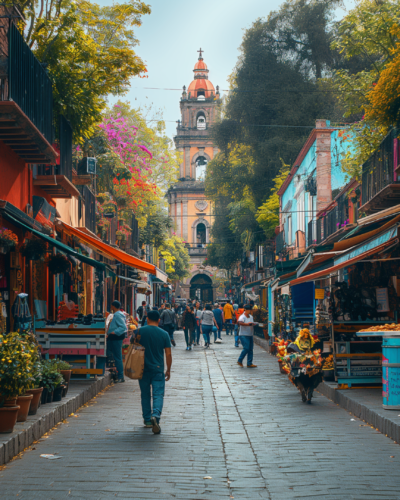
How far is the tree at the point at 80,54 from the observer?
45.3 feet

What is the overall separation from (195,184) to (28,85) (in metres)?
63.9

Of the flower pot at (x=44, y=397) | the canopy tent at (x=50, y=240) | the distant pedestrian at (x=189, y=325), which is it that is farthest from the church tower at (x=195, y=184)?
the flower pot at (x=44, y=397)

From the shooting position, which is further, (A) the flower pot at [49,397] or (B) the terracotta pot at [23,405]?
(A) the flower pot at [49,397]

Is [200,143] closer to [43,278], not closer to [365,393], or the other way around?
[43,278]

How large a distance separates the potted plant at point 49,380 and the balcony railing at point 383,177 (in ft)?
24.0

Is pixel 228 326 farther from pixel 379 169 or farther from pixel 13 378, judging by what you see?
pixel 13 378

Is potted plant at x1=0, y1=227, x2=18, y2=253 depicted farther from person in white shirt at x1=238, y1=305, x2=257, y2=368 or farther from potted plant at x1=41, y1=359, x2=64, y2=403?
person in white shirt at x1=238, y1=305, x2=257, y2=368

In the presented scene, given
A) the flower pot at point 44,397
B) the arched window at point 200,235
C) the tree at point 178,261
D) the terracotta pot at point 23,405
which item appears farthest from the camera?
the arched window at point 200,235

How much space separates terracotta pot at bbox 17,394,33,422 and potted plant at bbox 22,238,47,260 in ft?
17.2

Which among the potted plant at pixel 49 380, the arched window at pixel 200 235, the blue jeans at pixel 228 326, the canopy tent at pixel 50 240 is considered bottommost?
the blue jeans at pixel 228 326

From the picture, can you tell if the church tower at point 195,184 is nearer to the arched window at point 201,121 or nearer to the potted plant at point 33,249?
the arched window at point 201,121

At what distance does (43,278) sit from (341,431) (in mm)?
8496

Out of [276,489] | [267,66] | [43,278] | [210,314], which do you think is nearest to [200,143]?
[267,66]

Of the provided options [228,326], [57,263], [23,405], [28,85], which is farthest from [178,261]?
[23,405]
